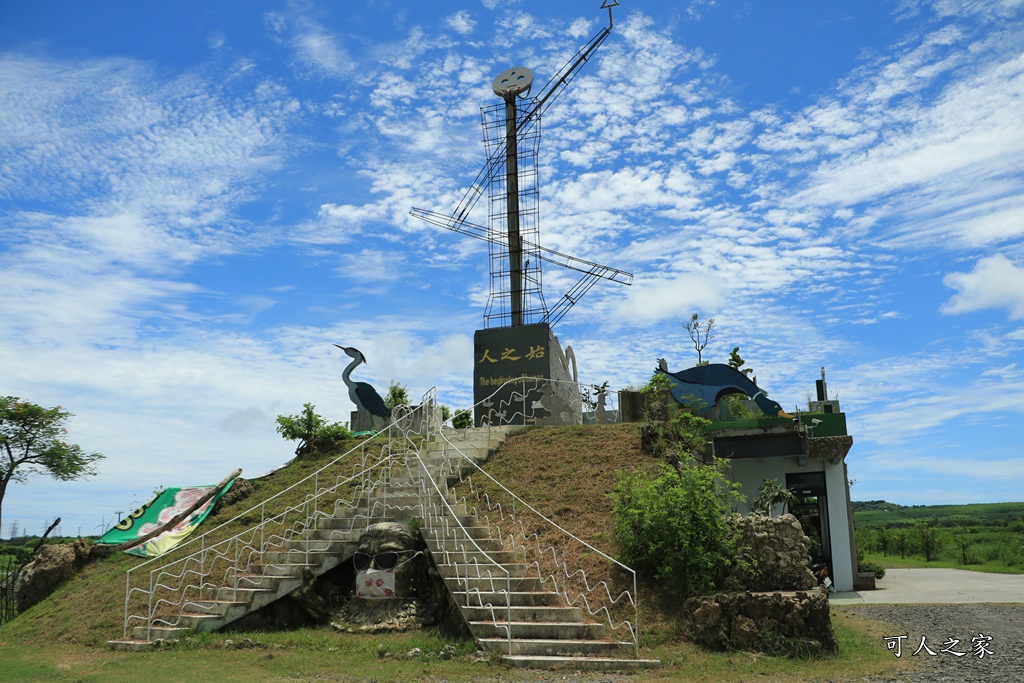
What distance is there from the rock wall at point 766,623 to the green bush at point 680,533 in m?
0.56

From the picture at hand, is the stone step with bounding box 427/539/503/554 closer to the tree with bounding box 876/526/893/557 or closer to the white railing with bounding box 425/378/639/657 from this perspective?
the white railing with bounding box 425/378/639/657

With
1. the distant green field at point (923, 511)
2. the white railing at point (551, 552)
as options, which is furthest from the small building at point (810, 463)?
the distant green field at point (923, 511)

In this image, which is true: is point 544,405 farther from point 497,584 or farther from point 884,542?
point 884,542

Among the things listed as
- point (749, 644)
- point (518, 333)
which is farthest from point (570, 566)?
point (518, 333)

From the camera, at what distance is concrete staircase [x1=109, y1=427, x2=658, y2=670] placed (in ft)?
34.2

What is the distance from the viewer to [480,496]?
16016 millimetres

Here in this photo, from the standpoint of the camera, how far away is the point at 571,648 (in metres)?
10.4

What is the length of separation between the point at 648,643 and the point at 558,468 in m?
6.58

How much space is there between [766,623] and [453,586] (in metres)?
4.60

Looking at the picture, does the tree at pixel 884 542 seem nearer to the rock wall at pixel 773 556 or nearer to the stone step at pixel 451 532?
the rock wall at pixel 773 556

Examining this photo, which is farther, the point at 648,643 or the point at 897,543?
the point at 897,543

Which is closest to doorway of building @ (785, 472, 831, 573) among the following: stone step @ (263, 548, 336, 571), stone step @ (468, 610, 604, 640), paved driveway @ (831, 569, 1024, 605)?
paved driveway @ (831, 569, 1024, 605)

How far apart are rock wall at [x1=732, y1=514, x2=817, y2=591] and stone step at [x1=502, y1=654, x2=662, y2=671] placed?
239 centimetres

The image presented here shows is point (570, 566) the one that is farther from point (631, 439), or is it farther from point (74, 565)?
point (74, 565)
